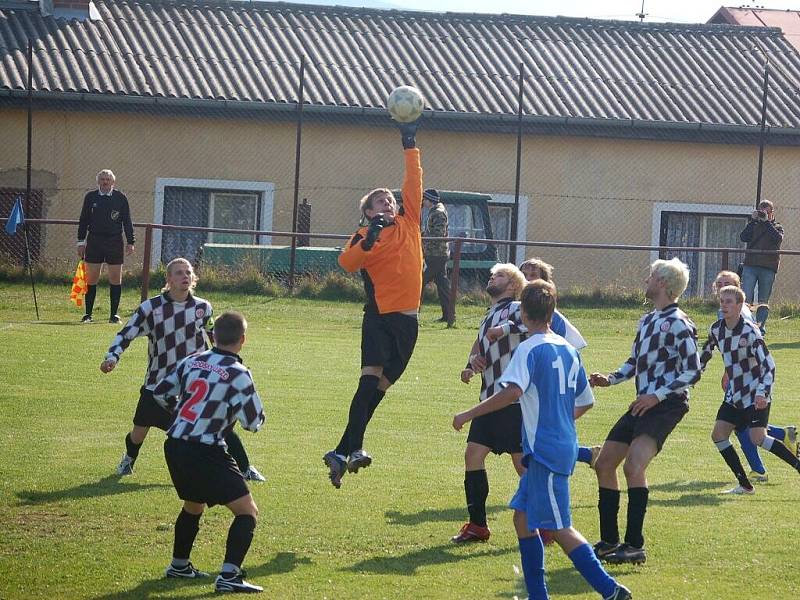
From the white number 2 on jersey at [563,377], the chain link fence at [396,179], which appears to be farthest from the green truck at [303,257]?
the white number 2 on jersey at [563,377]

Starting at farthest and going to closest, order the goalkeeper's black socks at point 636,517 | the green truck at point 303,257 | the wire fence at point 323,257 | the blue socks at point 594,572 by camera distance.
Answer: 1. the green truck at point 303,257
2. the wire fence at point 323,257
3. the goalkeeper's black socks at point 636,517
4. the blue socks at point 594,572

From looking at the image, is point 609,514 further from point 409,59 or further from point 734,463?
point 409,59

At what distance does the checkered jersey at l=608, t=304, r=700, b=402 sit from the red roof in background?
2626cm

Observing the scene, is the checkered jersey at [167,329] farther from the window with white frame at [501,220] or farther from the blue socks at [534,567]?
the window with white frame at [501,220]

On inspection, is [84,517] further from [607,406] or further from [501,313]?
[607,406]

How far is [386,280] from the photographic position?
815cm

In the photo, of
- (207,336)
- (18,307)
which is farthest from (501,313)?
(18,307)

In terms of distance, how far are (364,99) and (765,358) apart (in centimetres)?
1656

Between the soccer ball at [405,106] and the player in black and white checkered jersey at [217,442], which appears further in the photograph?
the soccer ball at [405,106]

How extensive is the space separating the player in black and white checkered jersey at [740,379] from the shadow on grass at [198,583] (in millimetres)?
3586

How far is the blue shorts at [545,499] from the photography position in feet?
19.0

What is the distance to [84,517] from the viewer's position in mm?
7543

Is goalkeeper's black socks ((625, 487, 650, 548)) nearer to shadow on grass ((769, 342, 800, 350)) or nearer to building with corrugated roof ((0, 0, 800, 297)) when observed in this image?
shadow on grass ((769, 342, 800, 350))

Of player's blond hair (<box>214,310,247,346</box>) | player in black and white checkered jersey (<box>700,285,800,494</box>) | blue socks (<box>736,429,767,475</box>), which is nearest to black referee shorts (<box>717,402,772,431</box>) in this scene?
player in black and white checkered jersey (<box>700,285,800,494</box>)
